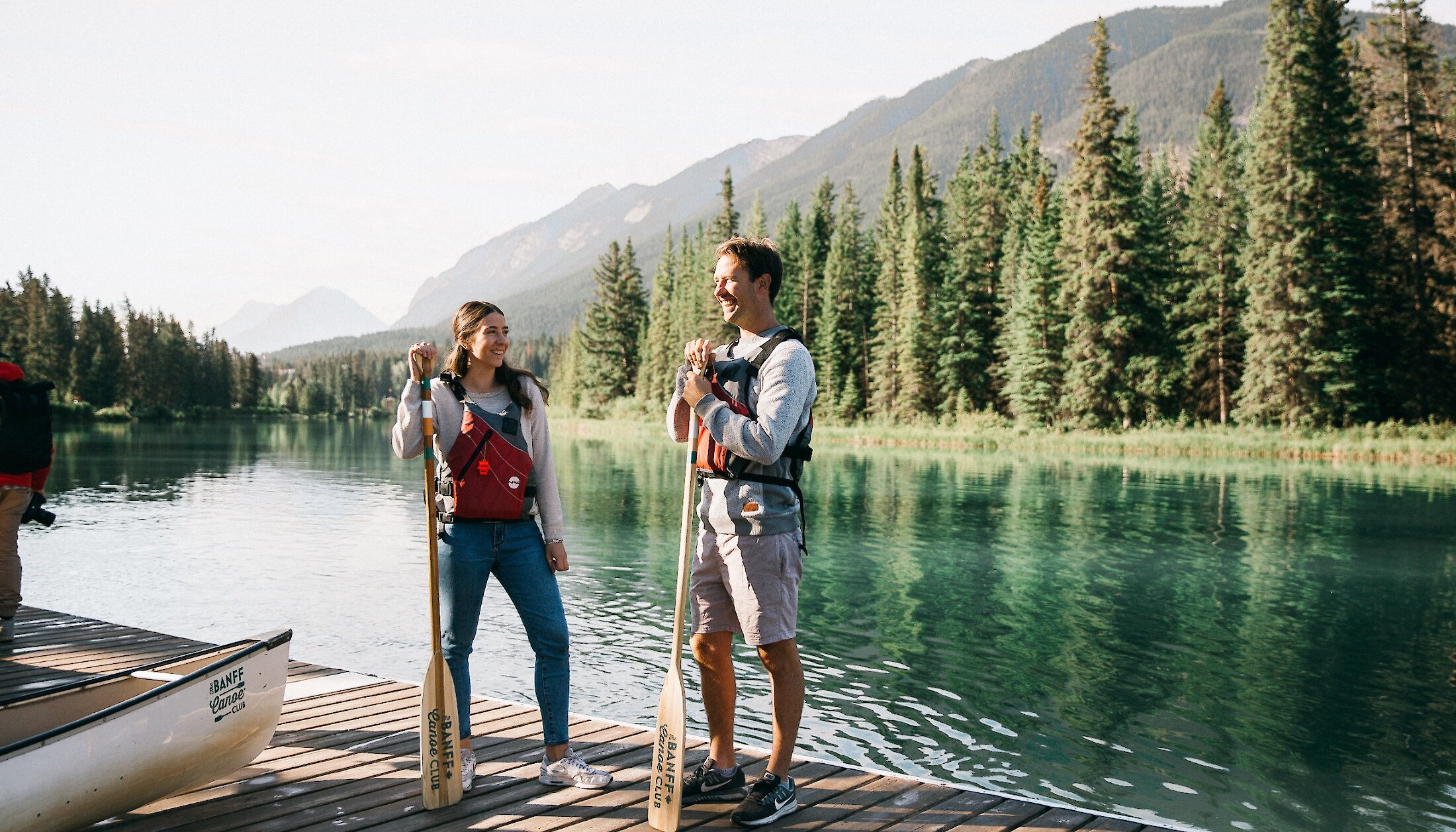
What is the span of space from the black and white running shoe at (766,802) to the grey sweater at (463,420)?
1473mm

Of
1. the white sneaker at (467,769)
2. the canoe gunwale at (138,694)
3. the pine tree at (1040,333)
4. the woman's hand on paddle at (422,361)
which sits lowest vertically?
the white sneaker at (467,769)

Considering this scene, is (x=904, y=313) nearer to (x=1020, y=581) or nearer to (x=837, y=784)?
(x=1020, y=581)

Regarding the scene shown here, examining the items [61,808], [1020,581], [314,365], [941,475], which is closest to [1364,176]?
[941,475]

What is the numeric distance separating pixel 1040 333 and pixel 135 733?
1945 inches

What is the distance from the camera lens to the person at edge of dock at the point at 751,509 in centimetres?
422

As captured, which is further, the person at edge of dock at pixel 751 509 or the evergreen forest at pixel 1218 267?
the evergreen forest at pixel 1218 267

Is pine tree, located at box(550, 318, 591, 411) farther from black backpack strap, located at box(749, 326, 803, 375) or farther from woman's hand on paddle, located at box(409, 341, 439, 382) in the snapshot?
black backpack strap, located at box(749, 326, 803, 375)

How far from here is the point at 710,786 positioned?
460 centimetres

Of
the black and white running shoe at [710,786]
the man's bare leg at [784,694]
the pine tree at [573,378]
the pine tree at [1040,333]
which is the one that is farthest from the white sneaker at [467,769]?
the pine tree at [573,378]

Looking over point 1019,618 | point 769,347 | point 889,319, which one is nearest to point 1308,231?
point 889,319

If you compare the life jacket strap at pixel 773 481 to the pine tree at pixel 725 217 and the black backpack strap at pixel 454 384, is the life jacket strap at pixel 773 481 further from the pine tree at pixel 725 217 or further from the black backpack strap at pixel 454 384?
the pine tree at pixel 725 217

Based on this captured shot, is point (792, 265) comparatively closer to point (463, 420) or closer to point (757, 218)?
point (757, 218)

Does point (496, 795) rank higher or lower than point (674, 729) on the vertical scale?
lower

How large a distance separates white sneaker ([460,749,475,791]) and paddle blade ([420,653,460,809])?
0.35ft
